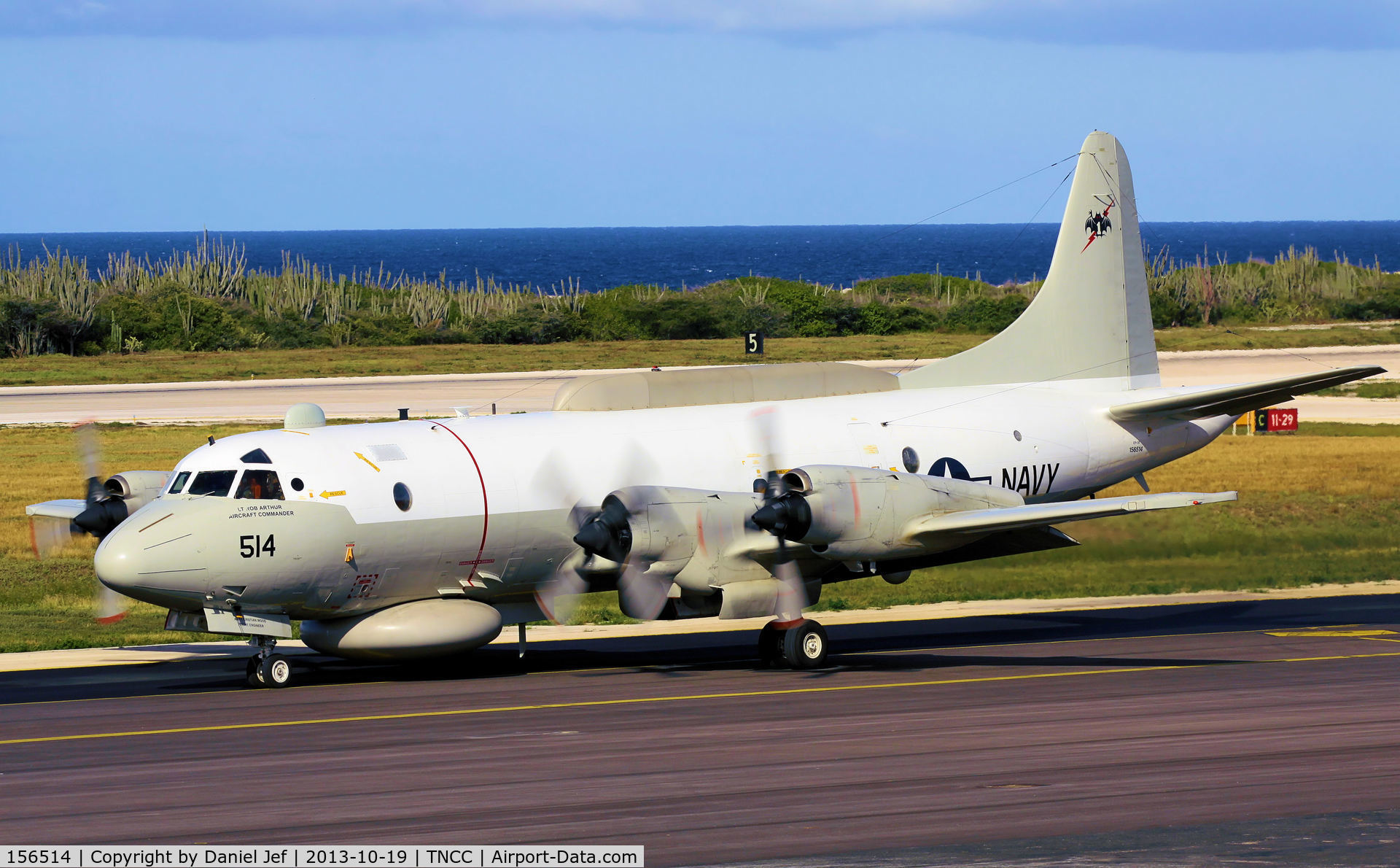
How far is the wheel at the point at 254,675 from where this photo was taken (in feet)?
69.2

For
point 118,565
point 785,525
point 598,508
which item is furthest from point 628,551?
point 118,565

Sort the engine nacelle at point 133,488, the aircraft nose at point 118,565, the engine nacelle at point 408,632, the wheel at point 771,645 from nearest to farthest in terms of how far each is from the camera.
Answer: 1. the aircraft nose at point 118,565
2. the engine nacelle at point 408,632
3. the wheel at point 771,645
4. the engine nacelle at point 133,488

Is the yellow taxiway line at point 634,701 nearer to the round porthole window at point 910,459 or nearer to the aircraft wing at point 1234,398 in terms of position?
the round porthole window at point 910,459

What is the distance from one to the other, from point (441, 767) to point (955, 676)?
8690 millimetres

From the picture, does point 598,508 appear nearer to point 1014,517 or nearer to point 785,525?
point 785,525

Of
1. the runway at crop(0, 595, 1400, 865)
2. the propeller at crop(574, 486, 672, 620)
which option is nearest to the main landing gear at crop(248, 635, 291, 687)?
the runway at crop(0, 595, 1400, 865)

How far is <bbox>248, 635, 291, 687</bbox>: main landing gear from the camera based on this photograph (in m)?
21.0

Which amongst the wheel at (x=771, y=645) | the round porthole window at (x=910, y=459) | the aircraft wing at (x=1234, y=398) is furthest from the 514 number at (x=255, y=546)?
the aircraft wing at (x=1234, y=398)

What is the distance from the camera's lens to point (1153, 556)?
28703mm

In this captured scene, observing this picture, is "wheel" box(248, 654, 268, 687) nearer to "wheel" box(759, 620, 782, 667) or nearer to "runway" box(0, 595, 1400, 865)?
"runway" box(0, 595, 1400, 865)

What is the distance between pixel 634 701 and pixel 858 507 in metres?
4.19

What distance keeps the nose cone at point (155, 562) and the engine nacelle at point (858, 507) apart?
773cm

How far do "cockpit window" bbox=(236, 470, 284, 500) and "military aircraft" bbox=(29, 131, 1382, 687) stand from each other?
0.02 m

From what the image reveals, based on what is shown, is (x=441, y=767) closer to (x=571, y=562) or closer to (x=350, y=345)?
(x=571, y=562)
